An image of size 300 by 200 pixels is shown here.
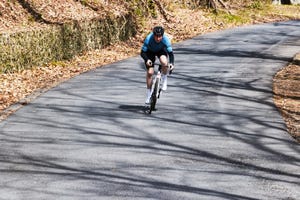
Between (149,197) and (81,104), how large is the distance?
6.99 m

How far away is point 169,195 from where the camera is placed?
7879 millimetres

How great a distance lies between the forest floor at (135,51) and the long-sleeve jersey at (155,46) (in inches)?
125

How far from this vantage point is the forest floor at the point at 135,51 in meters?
15.0

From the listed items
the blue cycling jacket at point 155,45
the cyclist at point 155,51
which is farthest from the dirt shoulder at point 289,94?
the blue cycling jacket at point 155,45

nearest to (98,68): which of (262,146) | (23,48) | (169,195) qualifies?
(23,48)

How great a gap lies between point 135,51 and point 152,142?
45.9ft

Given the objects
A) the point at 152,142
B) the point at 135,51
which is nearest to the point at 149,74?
the point at 152,142

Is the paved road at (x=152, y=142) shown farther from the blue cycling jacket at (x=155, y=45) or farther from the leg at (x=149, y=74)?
the blue cycling jacket at (x=155, y=45)

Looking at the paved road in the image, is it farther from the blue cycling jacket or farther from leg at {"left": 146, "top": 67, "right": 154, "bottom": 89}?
the blue cycling jacket

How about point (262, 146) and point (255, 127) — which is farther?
point (255, 127)

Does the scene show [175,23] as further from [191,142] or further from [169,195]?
[169,195]

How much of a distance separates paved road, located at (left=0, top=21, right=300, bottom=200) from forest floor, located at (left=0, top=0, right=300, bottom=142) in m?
0.47

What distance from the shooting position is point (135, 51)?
24469 millimetres

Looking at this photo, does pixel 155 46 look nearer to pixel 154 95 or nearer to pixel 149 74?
pixel 149 74
